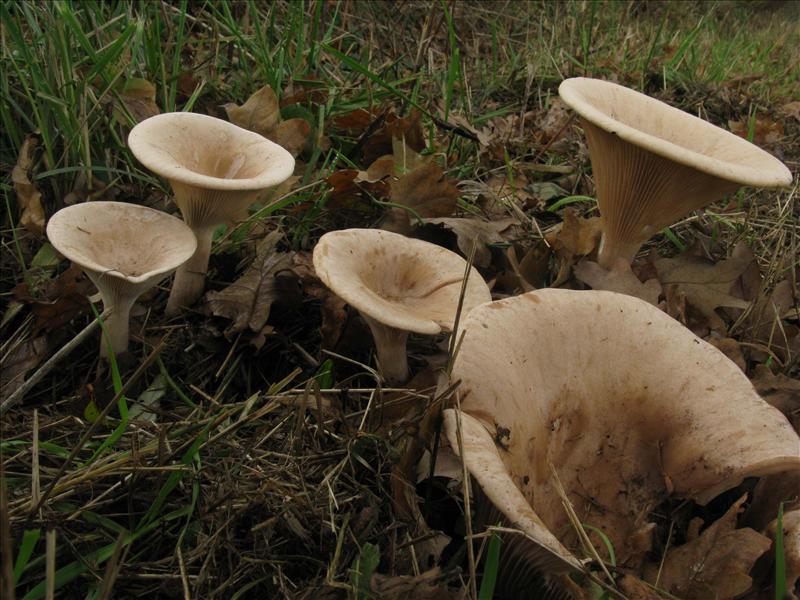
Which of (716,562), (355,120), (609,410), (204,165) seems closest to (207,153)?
(204,165)

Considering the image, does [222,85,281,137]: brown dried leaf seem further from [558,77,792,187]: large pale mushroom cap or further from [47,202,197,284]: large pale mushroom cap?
[558,77,792,187]: large pale mushroom cap

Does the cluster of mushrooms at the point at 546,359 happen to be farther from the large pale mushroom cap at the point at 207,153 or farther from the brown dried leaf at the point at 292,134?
the brown dried leaf at the point at 292,134

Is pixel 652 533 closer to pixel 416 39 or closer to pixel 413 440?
pixel 413 440

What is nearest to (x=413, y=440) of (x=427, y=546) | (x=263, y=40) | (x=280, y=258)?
(x=427, y=546)

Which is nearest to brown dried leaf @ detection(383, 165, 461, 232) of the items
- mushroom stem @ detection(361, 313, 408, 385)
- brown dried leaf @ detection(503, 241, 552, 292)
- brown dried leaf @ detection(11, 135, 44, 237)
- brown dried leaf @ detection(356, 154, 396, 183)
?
brown dried leaf @ detection(356, 154, 396, 183)

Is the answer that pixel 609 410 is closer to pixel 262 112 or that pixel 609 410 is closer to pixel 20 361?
pixel 20 361

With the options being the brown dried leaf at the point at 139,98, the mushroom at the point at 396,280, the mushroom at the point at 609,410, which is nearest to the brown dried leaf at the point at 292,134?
the brown dried leaf at the point at 139,98
